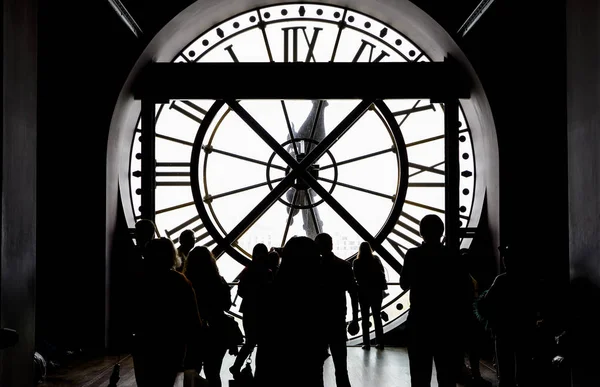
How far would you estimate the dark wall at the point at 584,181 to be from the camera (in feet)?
6.86

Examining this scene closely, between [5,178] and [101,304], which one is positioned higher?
[5,178]

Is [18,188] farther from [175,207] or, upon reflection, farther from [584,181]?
[175,207]

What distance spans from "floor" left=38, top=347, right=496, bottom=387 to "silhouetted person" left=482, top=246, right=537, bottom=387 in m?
1.03

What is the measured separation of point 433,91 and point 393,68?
14.1 inches

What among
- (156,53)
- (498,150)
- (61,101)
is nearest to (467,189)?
(498,150)

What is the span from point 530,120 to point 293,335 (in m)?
3.47

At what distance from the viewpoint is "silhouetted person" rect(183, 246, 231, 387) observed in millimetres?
3018

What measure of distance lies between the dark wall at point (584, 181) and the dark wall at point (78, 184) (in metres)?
3.52

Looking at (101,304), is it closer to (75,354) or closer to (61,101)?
(75,354)

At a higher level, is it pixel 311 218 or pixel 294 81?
pixel 294 81

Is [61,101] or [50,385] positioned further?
[61,101]

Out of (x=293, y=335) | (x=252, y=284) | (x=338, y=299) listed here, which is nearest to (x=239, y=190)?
(x=252, y=284)

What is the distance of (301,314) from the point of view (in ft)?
6.27

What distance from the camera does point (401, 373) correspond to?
425 centimetres
